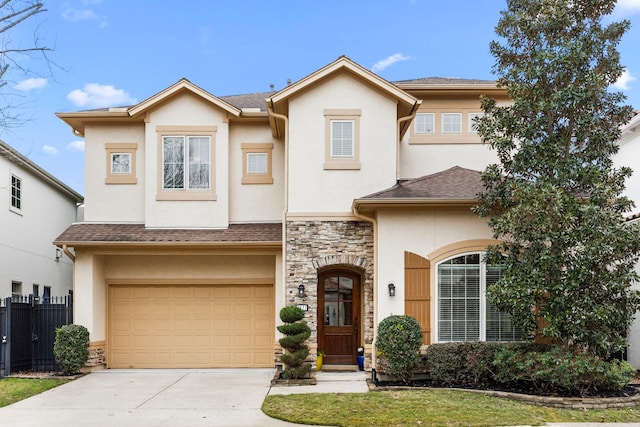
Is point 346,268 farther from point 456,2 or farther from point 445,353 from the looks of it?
point 456,2

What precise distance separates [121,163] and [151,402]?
7.09 m

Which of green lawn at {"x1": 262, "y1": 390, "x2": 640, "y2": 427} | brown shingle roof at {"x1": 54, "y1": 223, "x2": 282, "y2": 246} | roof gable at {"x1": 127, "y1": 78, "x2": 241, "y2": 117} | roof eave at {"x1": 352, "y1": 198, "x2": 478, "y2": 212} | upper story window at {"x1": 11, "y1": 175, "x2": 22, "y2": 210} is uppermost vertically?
roof gable at {"x1": 127, "y1": 78, "x2": 241, "y2": 117}

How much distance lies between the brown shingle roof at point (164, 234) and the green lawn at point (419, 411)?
15.9ft

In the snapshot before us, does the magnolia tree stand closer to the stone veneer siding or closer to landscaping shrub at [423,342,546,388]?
landscaping shrub at [423,342,546,388]

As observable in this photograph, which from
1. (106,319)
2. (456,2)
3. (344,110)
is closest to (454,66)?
(456,2)

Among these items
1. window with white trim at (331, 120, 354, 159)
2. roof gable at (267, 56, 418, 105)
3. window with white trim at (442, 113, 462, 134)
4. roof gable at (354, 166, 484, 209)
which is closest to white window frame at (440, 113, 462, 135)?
window with white trim at (442, 113, 462, 134)

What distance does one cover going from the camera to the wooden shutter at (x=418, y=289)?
1212 cm

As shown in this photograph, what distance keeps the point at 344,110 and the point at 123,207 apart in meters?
6.24

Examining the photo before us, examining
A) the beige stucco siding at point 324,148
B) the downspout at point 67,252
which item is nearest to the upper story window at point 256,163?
the beige stucco siding at point 324,148

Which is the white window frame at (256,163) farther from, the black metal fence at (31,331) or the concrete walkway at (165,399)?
the black metal fence at (31,331)

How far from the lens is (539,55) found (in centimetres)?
1077

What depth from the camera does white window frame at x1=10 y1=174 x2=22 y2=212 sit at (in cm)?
1825

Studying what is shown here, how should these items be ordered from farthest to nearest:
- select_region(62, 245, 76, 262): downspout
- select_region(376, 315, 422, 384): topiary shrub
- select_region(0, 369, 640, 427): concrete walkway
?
1. select_region(62, 245, 76, 262): downspout
2. select_region(376, 315, 422, 384): topiary shrub
3. select_region(0, 369, 640, 427): concrete walkway

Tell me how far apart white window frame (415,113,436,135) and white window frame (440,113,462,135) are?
23cm
